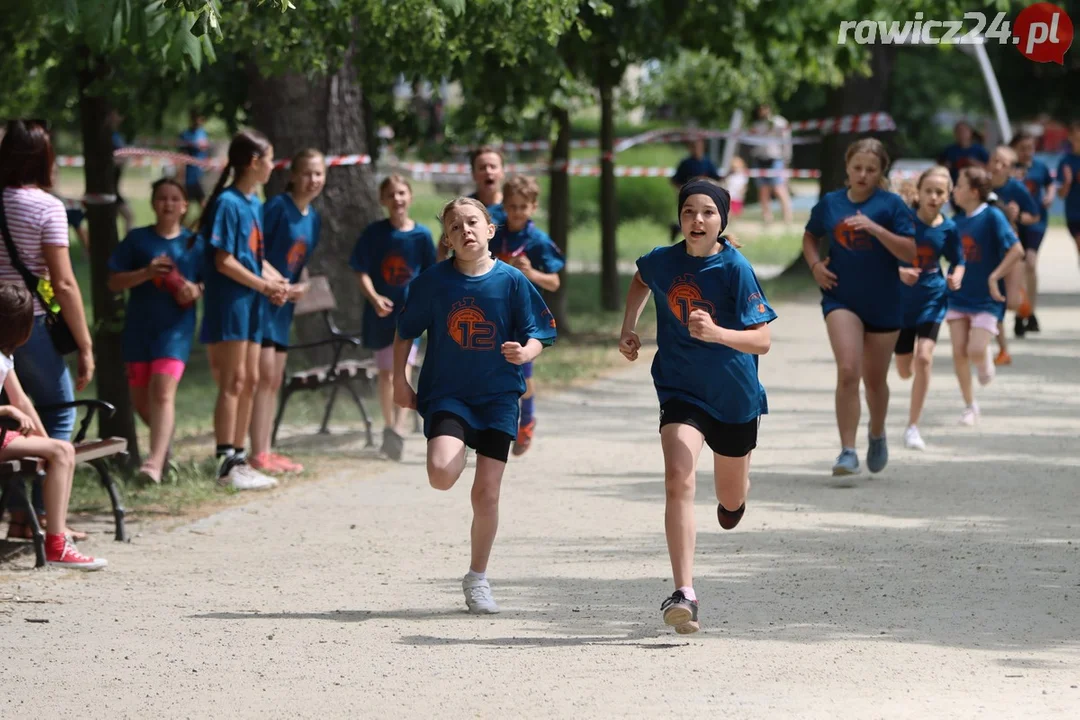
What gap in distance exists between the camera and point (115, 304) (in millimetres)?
10148

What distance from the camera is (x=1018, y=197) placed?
15984 mm

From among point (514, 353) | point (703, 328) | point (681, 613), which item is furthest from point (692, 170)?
point (681, 613)

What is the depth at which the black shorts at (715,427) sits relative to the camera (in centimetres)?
663

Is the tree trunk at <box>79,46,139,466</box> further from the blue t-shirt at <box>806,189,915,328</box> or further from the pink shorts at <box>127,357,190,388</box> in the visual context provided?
the blue t-shirt at <box>806,189,915,328</box>

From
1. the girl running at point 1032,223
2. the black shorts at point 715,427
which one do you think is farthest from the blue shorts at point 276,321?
the girl running at point 1032,223

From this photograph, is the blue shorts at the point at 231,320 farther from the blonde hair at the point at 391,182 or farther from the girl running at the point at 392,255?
the blonde hair at the point at 391,182

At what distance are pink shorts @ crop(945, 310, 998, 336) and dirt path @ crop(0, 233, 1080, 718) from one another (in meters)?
0.97

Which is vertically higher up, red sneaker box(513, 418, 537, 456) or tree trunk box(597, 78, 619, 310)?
tree trunk box(597, 78, 619, 310)

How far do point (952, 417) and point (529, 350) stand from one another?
6068mm

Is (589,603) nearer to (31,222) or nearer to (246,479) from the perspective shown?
(31,222)

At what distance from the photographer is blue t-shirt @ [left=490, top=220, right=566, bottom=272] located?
10.3 m

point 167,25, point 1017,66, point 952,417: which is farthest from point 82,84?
point 1017,66

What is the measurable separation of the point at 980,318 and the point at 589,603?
5590 mm

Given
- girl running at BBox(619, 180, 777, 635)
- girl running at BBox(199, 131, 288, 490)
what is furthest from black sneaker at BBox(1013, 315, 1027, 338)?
girl running at BBox(619, 180, 777, 635)
